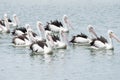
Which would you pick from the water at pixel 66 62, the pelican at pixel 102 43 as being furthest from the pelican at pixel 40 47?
the pelican at pixel 102 43

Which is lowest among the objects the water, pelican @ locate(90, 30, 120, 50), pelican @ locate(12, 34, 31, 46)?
the water

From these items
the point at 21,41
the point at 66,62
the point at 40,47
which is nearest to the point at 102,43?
the point at 40,47

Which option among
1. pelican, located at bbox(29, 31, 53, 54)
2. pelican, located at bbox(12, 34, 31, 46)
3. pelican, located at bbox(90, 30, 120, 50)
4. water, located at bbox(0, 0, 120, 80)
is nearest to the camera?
water, located at bbox(0, 0, 120, 80)

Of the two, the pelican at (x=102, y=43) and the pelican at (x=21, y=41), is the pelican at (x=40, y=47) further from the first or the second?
the pelican at (x=102, y=43)

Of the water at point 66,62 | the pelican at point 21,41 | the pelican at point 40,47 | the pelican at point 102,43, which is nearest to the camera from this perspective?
the water at point 66,62

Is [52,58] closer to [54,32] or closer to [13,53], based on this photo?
[13,53]

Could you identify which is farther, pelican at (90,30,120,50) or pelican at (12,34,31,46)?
pelican at (12,34,31,46)

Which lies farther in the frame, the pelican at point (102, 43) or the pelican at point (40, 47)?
the pelican at point (102, 43)

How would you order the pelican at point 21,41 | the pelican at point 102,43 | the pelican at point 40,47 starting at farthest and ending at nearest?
1. the pelican at point 21,41
2. the pelican at point 102,43
3. the pelican at point 40,47

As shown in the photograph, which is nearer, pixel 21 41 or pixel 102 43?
pixel 102 43

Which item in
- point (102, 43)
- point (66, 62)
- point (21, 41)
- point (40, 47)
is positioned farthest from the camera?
point (21, 41)

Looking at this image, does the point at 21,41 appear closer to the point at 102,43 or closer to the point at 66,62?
the point at 102,43

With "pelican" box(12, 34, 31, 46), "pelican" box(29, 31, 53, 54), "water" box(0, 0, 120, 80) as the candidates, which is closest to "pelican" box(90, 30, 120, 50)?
"water" box(0, 0, 120, 80)

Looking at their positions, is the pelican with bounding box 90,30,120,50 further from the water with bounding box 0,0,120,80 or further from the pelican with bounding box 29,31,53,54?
the pelican with bounding box 29,31,53,54
